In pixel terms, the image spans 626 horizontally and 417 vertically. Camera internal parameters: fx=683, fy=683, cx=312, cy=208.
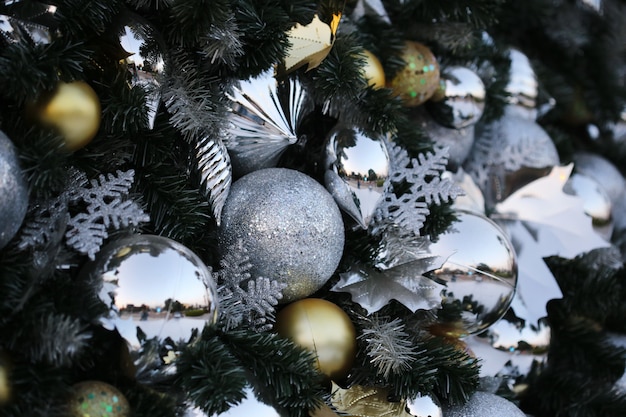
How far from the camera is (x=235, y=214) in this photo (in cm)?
75

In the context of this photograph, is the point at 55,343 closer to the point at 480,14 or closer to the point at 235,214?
the point at 235,214

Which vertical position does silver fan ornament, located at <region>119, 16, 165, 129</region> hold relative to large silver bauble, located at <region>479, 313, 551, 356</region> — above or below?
above

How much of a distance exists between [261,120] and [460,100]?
1.14 feet

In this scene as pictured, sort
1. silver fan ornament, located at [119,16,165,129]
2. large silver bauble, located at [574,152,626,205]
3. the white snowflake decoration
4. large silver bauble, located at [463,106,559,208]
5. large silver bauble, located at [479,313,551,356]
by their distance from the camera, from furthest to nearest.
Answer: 1. large silver bauble, located at [574,152,626,205]
2. large silver bauble, located at [463,106,559,208]
3. large silver bauble, located at [479,313,551,356]
4. the white snowflake decoration
5. silver fan ornament, located at [119,16,165,129]

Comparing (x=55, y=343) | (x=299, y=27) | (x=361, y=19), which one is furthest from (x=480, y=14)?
(x=55, y=343)

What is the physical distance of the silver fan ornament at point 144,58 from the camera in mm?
719

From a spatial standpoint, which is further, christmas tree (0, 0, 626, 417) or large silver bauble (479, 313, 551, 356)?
large silver bauble (479, 313, 551, 356)

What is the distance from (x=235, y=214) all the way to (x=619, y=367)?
61cm

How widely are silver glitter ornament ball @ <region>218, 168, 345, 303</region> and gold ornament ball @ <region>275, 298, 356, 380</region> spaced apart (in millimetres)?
20

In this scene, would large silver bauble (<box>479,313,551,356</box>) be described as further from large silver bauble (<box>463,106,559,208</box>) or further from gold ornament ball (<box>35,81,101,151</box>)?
gold ornament ball (<box>35,81,101,151</box>)

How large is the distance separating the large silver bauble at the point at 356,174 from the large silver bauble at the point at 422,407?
20cm

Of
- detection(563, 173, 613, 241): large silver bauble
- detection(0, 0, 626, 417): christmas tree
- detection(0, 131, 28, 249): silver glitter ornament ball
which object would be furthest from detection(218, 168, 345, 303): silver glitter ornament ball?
detection(563, 173, 613, 241): large silver bauble

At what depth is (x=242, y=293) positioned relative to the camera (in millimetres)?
729

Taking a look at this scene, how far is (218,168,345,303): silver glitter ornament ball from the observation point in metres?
0.73
